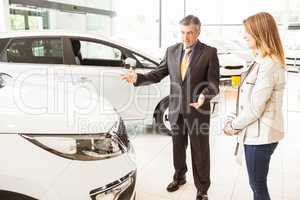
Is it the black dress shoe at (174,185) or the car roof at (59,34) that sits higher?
the car roof at (59,34)

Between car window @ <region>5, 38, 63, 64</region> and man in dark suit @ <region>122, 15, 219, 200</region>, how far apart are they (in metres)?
1.46

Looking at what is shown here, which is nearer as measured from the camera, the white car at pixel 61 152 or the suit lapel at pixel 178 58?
the white car at pixel 61 152

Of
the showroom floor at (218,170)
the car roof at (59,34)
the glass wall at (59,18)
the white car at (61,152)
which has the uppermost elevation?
the glass wall at (59,18)

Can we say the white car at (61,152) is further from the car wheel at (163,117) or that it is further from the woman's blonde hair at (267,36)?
the car wheel at (163,117)

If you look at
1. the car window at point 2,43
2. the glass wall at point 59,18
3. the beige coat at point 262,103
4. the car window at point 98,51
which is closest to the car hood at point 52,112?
the beige coat at point 262,103

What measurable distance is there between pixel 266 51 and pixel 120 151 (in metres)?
0.90

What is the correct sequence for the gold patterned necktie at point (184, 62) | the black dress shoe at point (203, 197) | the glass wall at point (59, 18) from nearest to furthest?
the gold patterned necktie at point (184, 62) → the black dress shoe at point (203, 197) → the glass wall at point (59, 18)

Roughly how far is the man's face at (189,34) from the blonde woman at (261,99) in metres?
0.43

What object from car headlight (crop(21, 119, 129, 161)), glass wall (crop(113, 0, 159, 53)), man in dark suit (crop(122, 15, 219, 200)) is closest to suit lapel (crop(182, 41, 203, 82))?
man in dark suit (crop(122, 15, 219, 200))

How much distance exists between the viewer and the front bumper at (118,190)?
50.9 inches

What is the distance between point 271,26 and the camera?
5.04 ft

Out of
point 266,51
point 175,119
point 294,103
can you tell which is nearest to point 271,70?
point 266,51

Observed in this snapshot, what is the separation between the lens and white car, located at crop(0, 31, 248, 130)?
3297mm

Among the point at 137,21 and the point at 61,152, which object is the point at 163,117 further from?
the point at 137,21
